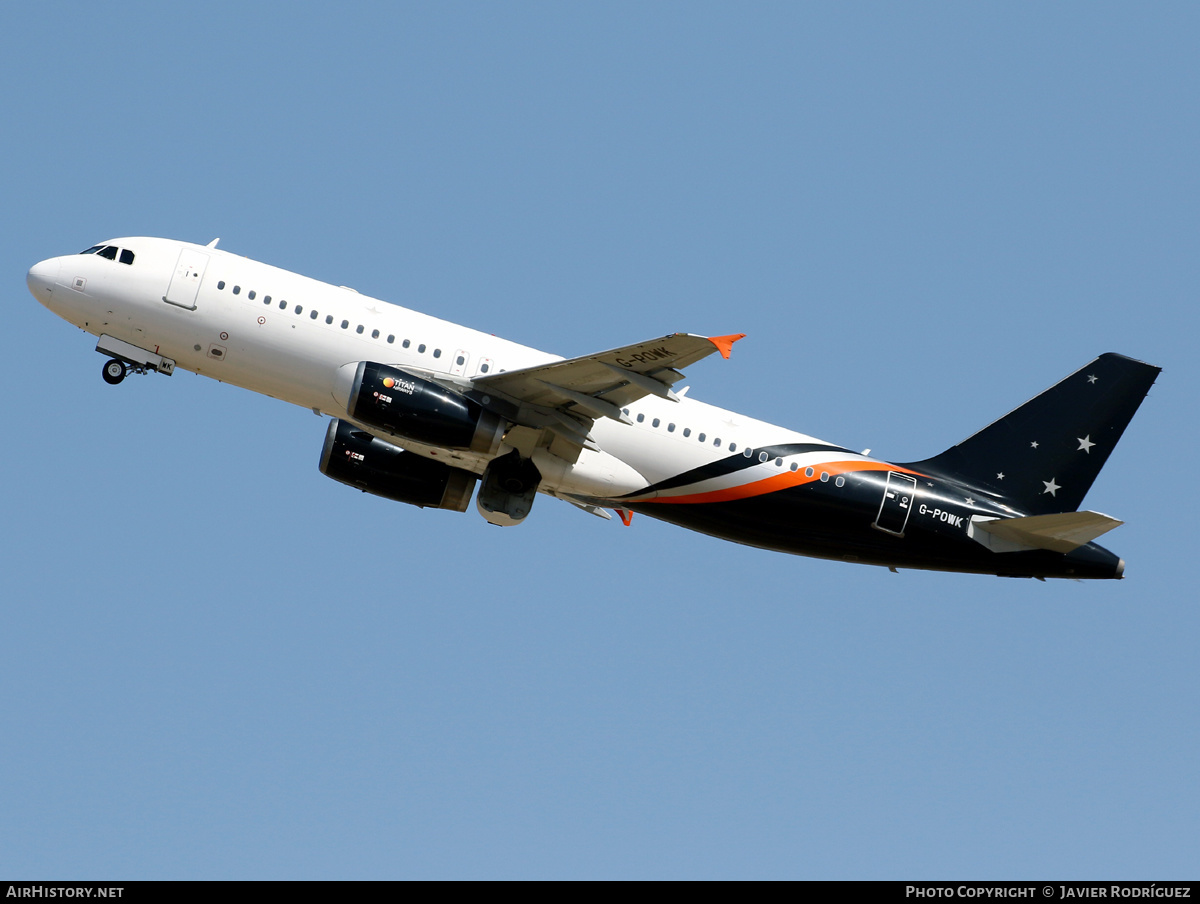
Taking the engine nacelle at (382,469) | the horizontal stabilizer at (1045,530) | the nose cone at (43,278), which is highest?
the nose cone at (43,278)

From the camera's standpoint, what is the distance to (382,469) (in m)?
34.9

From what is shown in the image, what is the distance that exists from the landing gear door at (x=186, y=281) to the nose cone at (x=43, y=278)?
335cm

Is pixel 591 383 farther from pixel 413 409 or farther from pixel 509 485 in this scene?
pixel 413 409

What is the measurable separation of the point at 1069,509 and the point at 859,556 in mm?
6103

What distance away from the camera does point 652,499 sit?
1347 inches

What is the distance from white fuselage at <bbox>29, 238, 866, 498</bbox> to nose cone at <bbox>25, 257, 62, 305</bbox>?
27mm

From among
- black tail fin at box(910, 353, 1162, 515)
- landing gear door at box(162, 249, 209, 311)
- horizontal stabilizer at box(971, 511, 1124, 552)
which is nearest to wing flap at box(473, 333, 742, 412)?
landing gear door at box(162, 249, 209, 311)

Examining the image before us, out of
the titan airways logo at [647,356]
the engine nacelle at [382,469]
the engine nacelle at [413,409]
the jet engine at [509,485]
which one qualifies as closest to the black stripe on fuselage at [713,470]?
the jet engine at [509,485]

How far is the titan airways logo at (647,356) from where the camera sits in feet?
95.3

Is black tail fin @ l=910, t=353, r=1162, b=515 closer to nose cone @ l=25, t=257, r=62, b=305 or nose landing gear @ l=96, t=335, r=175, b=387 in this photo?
nose landing gear @ l=96, t=335, r=175, b=387

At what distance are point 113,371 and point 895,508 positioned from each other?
70.4 feet

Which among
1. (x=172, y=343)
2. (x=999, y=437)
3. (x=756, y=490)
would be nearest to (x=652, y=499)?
(x=756, y=490)

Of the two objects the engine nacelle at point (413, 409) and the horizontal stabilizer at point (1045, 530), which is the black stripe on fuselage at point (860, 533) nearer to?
the horizontal stabilizer at point (1045, 530)
